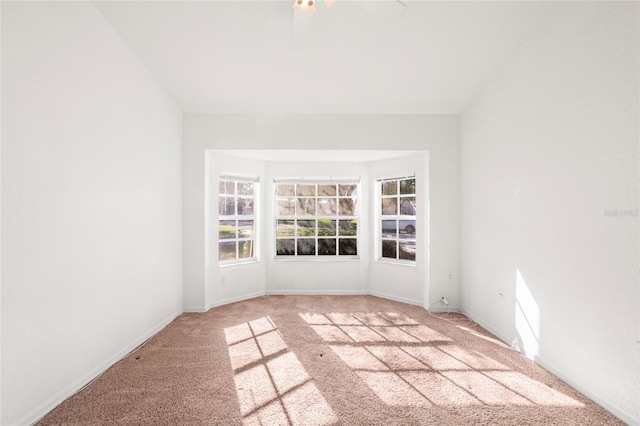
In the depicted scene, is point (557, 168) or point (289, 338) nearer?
point (557, 168)

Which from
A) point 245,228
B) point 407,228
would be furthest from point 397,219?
point 245,228

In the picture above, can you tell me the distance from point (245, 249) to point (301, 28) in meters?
3.06

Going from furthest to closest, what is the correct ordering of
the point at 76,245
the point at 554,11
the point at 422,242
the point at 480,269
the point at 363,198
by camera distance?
the point at 363,198, the point at 422,242, the point at 480,269, the point at 554,11, the point at 76,245

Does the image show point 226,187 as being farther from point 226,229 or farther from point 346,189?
point 346,189

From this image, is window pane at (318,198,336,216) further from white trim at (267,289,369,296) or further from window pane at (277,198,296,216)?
white trim at (267,289,369,296)

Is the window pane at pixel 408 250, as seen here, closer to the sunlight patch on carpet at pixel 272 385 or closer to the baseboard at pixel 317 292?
the baseboard at pixel 317 292

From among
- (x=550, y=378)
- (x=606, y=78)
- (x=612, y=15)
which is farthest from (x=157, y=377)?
(x=612, y=15)

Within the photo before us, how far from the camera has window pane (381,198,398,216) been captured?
4148mm

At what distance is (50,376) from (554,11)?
13.7 feet

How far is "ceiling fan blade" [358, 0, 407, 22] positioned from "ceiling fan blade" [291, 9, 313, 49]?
337mm

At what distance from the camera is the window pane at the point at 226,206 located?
388 centimetres

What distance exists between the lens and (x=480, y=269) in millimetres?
3178

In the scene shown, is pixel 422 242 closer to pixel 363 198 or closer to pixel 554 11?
pixel 363 198

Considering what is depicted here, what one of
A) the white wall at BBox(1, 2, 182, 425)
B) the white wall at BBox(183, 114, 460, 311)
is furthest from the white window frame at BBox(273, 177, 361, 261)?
the white wall at BBox(1, 2, 182, 425)
